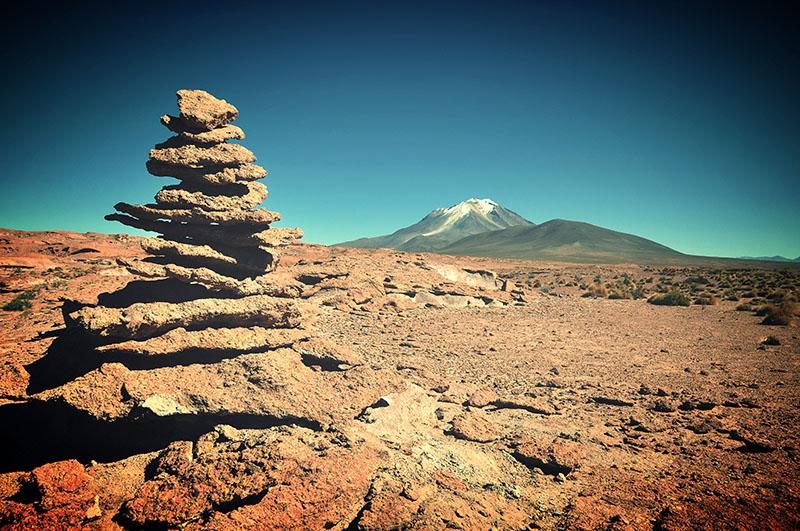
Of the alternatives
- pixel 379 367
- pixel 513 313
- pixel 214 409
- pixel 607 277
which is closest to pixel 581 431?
pixel 379 367

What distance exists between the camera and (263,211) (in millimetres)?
10195

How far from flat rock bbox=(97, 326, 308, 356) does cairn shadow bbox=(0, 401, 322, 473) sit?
4.37ft

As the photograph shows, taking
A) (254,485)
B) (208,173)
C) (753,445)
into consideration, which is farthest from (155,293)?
(753,445)

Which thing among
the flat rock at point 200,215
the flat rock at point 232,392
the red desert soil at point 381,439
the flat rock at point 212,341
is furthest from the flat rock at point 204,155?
the flat rock at point 232,392

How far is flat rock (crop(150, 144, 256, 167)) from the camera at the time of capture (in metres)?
9.04

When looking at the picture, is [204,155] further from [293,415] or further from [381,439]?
[381,439]

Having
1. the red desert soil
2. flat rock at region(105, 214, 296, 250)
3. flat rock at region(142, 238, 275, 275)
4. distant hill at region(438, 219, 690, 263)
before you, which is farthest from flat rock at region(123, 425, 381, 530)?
distant hill at region(438, 219, 690, 263)

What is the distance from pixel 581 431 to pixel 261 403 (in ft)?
23.0

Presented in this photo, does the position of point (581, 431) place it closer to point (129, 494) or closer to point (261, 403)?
point (261, 403)

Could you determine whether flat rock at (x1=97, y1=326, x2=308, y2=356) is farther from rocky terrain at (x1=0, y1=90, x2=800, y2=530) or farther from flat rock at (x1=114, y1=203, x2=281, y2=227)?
flat rock at (x1=114, y1=203, x2=281, y2=227)

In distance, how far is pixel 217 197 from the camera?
967 centimetres

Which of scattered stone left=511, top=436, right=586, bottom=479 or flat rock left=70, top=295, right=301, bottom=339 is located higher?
flat rock left=70, top=295, right=301, bottom=339

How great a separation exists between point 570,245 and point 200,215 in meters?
174

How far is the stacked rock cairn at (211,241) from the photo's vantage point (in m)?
8.54
